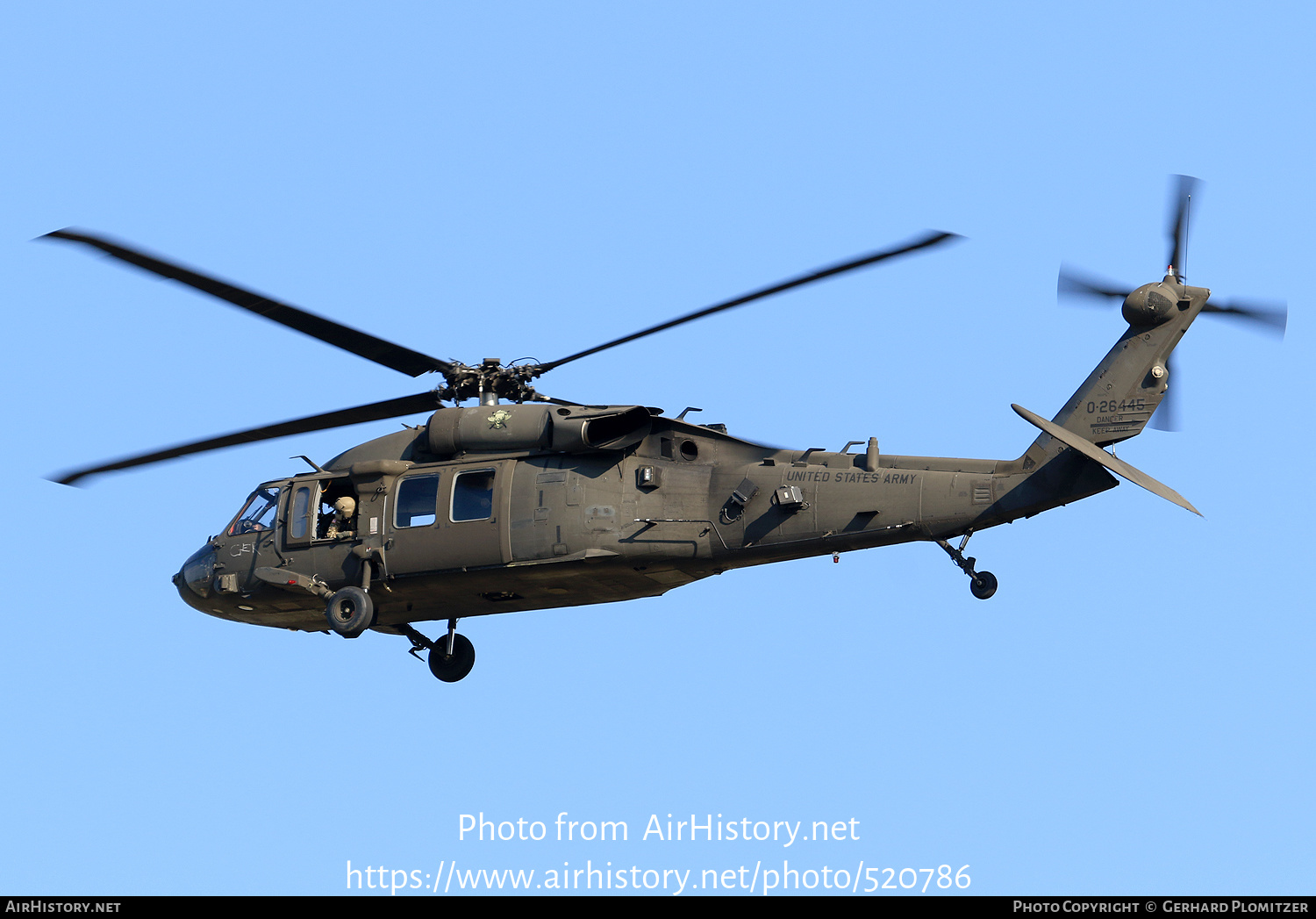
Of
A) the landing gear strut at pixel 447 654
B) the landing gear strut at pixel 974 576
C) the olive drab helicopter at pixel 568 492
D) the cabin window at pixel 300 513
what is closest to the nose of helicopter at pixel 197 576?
the olive drab helicopter at pixel 568 492

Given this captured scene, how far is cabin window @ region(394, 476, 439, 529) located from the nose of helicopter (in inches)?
135

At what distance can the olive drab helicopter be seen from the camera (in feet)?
75.5

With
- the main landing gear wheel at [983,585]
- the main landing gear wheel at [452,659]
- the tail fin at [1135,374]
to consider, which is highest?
the tail fin at [1135,374]

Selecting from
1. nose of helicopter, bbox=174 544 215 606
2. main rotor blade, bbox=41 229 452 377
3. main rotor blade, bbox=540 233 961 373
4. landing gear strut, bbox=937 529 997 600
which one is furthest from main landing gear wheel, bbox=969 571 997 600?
nose of helicopter, bbox=174 544 215 606

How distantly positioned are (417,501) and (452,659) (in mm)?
3074

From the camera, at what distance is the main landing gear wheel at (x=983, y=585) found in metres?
22.6

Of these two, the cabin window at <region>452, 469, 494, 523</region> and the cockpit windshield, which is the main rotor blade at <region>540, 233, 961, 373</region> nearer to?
the cabin window at <region>452, 469, 494, 523</region>

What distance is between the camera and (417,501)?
25422 mm

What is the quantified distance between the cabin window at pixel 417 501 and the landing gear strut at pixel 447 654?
2.43 meters

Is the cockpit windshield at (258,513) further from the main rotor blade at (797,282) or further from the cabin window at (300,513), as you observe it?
the main rotor blade at (797,282)

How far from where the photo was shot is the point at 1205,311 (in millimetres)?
23000
